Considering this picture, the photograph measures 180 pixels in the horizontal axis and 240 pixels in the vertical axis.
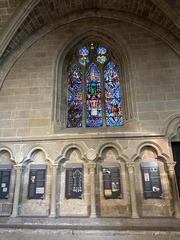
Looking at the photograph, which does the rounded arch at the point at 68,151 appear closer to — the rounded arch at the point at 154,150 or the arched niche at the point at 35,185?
the arched niche at the point at 35,185

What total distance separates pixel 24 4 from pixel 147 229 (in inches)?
280

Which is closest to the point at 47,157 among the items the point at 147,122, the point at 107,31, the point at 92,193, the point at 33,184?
the point at 33,184

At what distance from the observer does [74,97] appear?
20.8ft

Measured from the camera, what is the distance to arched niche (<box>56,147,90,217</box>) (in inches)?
189

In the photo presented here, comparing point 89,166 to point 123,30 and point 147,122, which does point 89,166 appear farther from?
point 123,30

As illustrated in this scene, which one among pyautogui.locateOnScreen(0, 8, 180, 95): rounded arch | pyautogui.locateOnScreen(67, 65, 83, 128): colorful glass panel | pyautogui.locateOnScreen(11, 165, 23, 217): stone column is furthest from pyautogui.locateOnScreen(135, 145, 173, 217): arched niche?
pyautogui.locateOnScreen(0, 8, 180, 95): rounded arch

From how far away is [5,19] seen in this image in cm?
619

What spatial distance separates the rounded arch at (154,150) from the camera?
16.1 feet

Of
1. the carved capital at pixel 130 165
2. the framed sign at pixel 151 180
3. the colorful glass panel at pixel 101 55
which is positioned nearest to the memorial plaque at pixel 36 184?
the carved capital at pixel 130 165

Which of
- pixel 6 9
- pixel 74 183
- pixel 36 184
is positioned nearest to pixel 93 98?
pixel 74 183

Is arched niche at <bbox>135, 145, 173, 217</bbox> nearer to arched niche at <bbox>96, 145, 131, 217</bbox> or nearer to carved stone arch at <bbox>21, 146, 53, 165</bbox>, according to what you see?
arched niche at <bbox>96, 145, 131, 217</bbox>

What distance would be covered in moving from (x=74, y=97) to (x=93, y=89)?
2.25 feet

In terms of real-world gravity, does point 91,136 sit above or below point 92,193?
above

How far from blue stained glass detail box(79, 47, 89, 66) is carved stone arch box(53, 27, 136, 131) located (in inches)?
10.0
